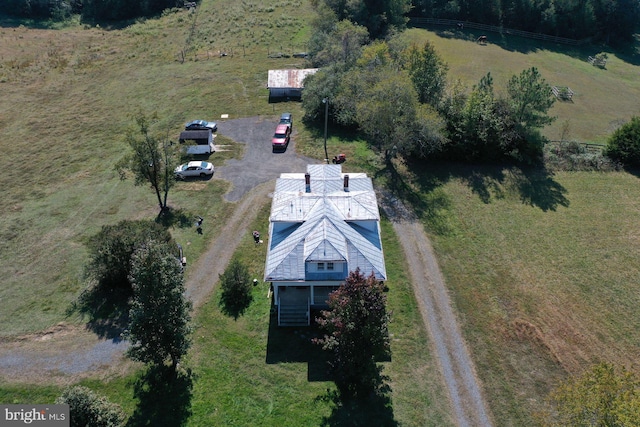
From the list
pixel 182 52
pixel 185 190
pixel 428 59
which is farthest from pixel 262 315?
pixel 182 52

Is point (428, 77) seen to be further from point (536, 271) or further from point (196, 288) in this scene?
point (196, 288)

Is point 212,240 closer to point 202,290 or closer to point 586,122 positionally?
point 202,290

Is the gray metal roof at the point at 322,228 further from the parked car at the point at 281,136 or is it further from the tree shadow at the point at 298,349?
the parked car at the point at 281,136

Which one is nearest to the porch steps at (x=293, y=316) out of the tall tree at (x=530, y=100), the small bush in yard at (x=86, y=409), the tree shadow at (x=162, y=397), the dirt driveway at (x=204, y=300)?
the dirt driveway at (x=204, y=300)

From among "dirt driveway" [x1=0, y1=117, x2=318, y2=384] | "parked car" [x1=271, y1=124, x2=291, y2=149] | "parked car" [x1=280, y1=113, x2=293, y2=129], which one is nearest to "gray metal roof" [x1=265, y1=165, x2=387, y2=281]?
"dirt driveway" [x1=0, y1=117, x2=318, y2=384]

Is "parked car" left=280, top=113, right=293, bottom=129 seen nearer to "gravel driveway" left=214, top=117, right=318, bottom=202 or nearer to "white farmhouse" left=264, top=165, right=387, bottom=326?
"gravel driveway" left=214, top=117, right=318, bottom=202
